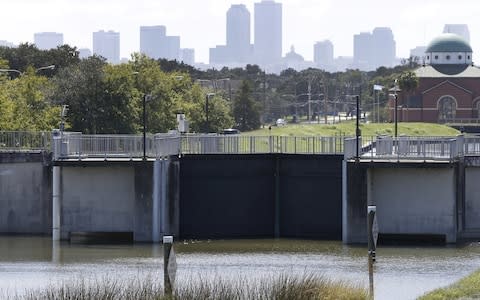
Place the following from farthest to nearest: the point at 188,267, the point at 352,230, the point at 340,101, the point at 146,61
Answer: the point at 340,101 → the point at 146,61 → the point at 352,230 → the point at 188,267

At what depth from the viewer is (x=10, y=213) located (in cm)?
6309

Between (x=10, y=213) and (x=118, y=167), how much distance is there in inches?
246

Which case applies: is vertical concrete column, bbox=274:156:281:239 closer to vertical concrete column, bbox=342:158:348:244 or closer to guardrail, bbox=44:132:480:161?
guardrail, bbox=44:132:480:161

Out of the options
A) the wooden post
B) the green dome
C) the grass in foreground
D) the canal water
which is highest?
the green dome

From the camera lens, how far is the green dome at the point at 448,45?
17462 cm

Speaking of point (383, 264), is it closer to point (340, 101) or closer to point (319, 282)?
point (319, 282)

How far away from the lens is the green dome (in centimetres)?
17462

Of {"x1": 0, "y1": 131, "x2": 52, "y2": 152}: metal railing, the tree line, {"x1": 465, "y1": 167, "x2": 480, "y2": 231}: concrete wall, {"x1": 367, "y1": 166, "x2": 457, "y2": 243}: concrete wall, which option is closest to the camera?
{"x1": 367, "y1": 166, "x2": 457, "y2": 243}: concrete wall

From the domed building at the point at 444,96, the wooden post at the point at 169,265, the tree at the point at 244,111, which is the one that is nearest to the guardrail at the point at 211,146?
the wooden post at the point at 169,265

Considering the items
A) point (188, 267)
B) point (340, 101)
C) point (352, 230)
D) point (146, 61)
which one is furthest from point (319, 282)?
point (340, 101)

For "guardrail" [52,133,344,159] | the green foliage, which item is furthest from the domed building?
"guardrail" [52,133,344,159]

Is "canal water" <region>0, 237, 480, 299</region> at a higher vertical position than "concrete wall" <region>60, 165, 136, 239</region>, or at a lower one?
lower

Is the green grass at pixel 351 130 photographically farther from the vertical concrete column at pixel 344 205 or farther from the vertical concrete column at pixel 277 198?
the vertical concrete column at pixel 344 205

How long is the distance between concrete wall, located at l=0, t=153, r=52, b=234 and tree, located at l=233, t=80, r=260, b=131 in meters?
71.4
